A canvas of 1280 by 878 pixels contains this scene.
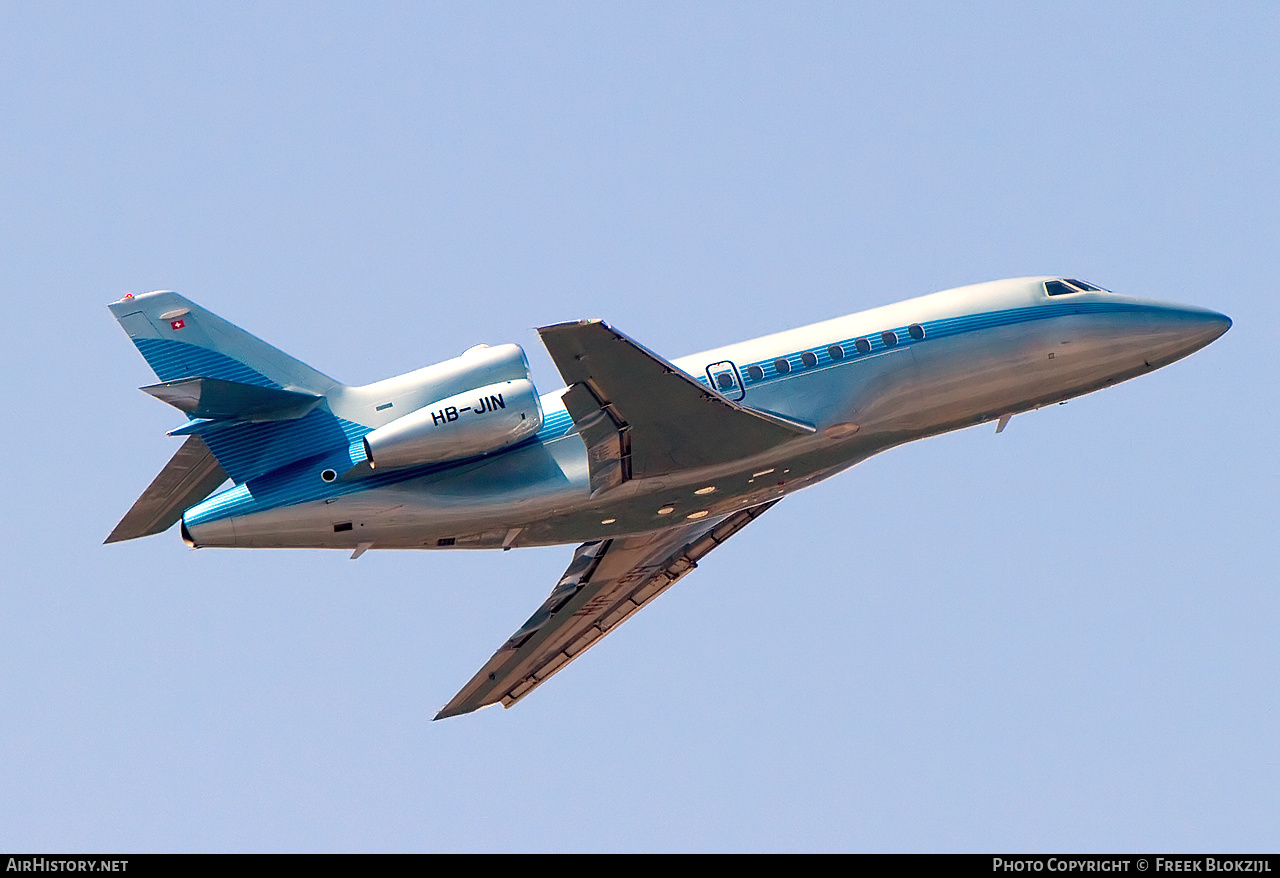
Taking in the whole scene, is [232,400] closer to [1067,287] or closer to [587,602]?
[587,602]

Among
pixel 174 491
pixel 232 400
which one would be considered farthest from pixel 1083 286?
pixel 174 491

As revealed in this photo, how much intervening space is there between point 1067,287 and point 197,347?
48.1ft

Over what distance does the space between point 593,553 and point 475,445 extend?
569 centimetres

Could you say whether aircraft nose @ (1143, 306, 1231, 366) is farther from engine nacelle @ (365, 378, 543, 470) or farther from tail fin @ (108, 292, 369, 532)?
tail fin @ (108, 292, 369, 532)

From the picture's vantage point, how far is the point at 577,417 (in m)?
23.1

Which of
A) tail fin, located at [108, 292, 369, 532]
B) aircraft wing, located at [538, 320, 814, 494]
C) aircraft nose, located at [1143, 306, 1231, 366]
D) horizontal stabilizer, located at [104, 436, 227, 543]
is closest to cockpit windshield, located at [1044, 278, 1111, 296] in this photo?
aircraft nose, located at [1143, 306, 1231, 366]

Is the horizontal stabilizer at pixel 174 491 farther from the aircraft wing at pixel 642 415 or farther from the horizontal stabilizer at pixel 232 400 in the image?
the aircraft wing at pixel 642 415

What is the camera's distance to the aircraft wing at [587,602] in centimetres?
2841

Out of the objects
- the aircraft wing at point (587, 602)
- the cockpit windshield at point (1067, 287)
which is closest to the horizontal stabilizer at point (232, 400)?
the aircraft wing at point (587, 602)

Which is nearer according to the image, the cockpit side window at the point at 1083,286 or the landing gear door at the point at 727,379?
the landing gear door at the point at 727,379

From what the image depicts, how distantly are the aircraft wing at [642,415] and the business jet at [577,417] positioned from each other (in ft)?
0.10

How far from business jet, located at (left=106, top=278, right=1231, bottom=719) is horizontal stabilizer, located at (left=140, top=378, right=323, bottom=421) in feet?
0.11
